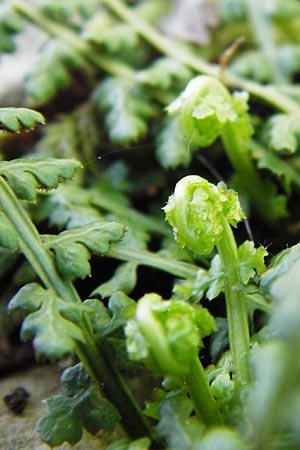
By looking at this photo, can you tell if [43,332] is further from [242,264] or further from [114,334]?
[242,264]

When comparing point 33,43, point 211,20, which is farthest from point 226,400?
point 33,43

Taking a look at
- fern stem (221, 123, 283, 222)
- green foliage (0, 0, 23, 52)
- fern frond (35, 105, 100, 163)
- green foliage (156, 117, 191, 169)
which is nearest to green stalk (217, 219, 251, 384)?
fern stem (221, 123, 283, 222)

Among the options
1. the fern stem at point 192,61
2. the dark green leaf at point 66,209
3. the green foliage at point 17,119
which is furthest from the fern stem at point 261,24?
the green foliage at point 17,119

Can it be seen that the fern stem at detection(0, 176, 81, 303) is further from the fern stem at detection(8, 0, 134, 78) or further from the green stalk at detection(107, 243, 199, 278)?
the fern stem at detection(8, 0, 134, 78)

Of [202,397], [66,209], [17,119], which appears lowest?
[202,397]

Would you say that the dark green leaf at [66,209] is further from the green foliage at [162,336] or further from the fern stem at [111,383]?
the green foliage at [162,336]

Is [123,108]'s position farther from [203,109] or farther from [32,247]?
[32,247]

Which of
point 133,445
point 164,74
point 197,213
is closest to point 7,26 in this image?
point 164,74
